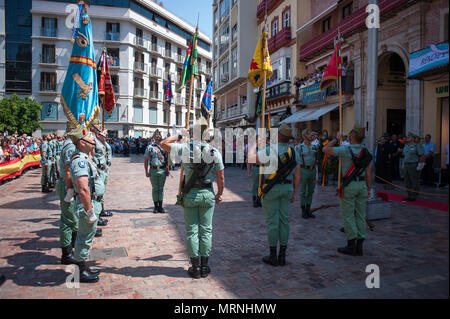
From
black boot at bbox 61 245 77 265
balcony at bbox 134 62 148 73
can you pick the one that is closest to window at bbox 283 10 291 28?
black boot at bbox 61 245 77 265

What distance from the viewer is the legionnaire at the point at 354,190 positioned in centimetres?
507

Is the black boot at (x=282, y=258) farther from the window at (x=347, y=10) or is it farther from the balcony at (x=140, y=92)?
the balcony at (x=140, y=92)

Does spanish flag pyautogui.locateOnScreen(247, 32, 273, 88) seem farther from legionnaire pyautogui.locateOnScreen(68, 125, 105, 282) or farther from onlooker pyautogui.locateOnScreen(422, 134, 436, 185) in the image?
onlooker pyautogui.locateOnScreen(422, 134, 436, 185)

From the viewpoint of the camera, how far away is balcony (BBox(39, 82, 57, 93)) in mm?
39125

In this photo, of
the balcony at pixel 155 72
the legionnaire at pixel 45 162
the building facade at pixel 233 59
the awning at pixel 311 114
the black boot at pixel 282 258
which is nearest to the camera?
the black boot at pixel 282 258

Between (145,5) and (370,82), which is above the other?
(145,5)

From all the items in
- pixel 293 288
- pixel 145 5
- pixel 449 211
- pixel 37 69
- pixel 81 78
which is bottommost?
pixel 293 288

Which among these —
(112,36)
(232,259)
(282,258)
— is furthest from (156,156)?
(112,36)

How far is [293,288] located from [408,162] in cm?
692

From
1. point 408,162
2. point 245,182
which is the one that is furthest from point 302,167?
point 245,182

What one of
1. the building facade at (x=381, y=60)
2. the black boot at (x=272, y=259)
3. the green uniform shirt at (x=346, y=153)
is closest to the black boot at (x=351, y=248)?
the green uniform shirt at (x=346, y=153)
